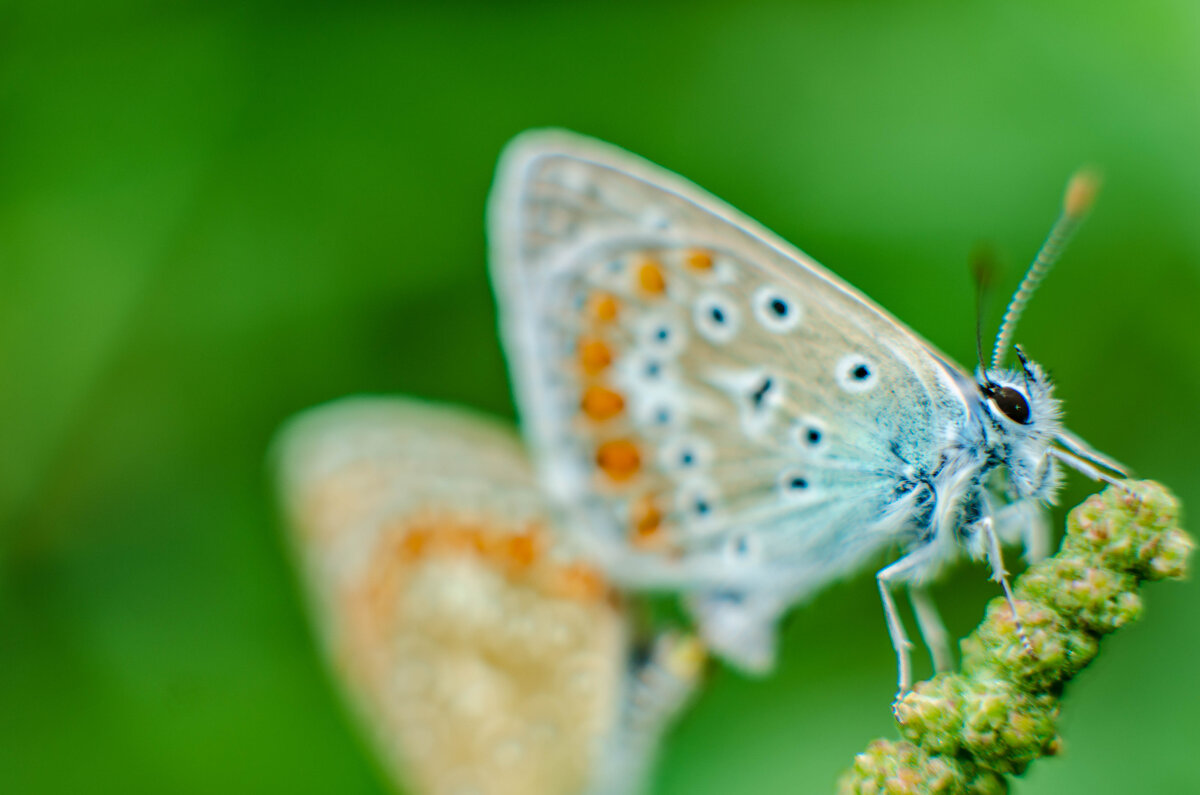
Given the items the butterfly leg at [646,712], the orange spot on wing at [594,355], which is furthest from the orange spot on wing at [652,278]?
the butterfly leg at [646,712]

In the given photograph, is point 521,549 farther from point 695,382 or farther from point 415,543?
point 695,382

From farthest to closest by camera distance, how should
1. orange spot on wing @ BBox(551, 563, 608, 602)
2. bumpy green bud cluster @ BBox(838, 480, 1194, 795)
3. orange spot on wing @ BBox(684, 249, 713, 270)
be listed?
orange spot on wing @ BBox(551, 563, 608, 602)
orange spot on wing @ BBox(684, 249, 713, 270)
bumpy green bud cluster @ BBox(838, 480, 1194, 795)

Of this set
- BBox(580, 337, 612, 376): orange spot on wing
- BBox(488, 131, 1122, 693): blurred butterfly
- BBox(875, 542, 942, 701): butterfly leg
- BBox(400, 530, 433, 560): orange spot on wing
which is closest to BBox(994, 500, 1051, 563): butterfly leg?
BBox(488, 131, 1122, 693): blurred butterfly

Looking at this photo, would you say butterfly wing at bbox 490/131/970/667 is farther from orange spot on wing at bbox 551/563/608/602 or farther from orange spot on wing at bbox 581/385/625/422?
orange spot on wing at bbox 551/563/608/602

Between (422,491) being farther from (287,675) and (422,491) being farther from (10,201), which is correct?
(10,201)

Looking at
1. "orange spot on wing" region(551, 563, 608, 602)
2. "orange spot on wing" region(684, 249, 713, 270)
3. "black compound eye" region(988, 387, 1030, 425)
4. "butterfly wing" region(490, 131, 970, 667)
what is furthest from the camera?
"orange spot on wing" region(551, 563, 608, 602)

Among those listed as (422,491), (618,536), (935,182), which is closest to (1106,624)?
(618,536)
